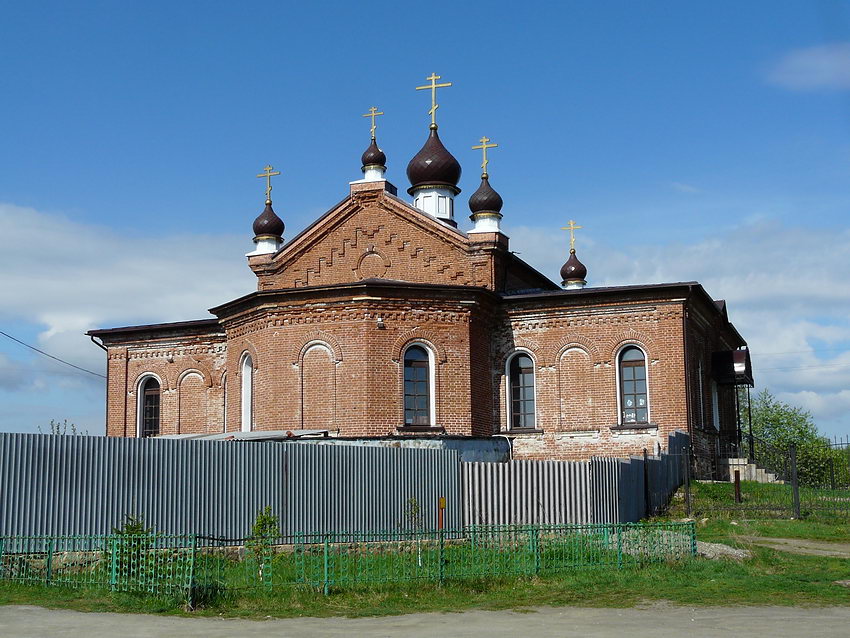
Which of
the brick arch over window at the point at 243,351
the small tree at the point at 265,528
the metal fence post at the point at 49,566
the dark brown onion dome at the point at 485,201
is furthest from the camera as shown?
the dark brown onion dome at the point at 485,201

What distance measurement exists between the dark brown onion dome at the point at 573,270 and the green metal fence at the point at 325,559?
22.7 meters

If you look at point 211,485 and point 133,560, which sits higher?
point 211,485

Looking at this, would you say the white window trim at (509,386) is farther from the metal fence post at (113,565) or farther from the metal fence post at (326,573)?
the metal fence post at (113,565)

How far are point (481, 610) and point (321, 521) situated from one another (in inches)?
228

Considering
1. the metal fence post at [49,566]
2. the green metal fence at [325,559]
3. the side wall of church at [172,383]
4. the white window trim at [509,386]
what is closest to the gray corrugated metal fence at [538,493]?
the green metal fence at [325,559]

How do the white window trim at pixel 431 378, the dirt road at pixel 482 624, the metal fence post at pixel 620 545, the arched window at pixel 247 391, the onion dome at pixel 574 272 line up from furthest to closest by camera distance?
the onion dome at pixel 574 272 → the arched window at pixel 247 391 → the white window trim at pixel 431 378 → the metal fence post at pixel 620 545 → the dirt road at pixel 482 624

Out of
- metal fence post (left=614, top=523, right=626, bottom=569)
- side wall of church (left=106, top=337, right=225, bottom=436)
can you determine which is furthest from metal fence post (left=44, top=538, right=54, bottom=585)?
side wall of church (left=106, top=337, right=225, bottom=436)

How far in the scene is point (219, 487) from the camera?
15438mm

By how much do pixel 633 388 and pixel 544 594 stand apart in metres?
13.1

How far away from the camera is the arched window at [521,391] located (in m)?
25.3

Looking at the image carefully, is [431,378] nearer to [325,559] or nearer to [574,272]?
[325,559]

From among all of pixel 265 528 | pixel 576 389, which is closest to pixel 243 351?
pixel 576 389

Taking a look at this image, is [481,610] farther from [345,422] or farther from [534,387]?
[534,387]

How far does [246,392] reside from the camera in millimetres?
25641
